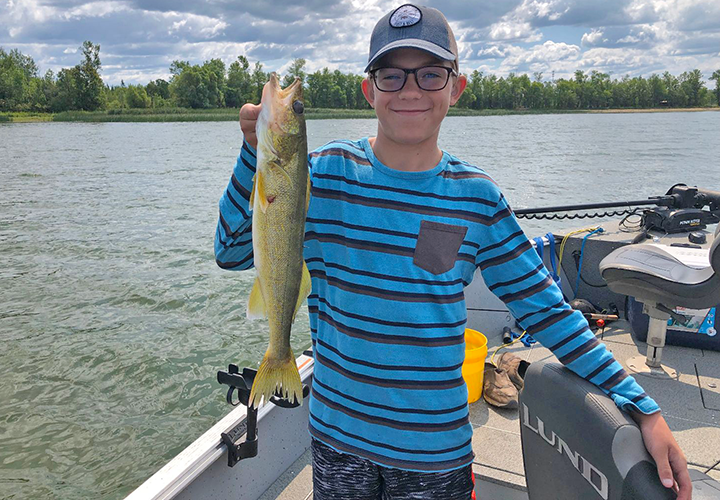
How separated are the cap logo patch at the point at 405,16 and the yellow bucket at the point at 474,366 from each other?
7.30 ft

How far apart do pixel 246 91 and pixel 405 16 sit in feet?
198

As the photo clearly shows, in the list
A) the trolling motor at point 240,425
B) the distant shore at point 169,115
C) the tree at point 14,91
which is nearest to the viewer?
the trolling motor at point 240,425

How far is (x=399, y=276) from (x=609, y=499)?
850 millimetres

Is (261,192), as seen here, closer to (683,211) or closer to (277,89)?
(277,89)

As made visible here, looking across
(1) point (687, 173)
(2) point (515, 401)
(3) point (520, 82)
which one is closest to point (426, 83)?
(2) point (515, 401)

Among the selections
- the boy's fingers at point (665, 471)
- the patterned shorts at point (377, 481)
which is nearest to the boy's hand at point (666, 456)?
the boy's fingers at point (665, 471)

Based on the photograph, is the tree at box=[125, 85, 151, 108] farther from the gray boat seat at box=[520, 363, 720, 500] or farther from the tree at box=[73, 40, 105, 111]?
the gray boat seat at box=[520, 363, 720, 500]

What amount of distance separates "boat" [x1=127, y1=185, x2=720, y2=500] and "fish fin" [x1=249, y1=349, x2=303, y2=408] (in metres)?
0.81

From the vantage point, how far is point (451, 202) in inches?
62.2

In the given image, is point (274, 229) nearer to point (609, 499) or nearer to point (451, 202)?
point (451, 202)

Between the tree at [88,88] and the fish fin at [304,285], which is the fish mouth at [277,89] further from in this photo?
the tree at [88,88]

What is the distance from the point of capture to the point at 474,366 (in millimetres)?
3357

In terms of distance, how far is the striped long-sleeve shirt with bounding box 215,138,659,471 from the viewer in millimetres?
1535

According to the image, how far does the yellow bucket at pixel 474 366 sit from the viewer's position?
3312mm
